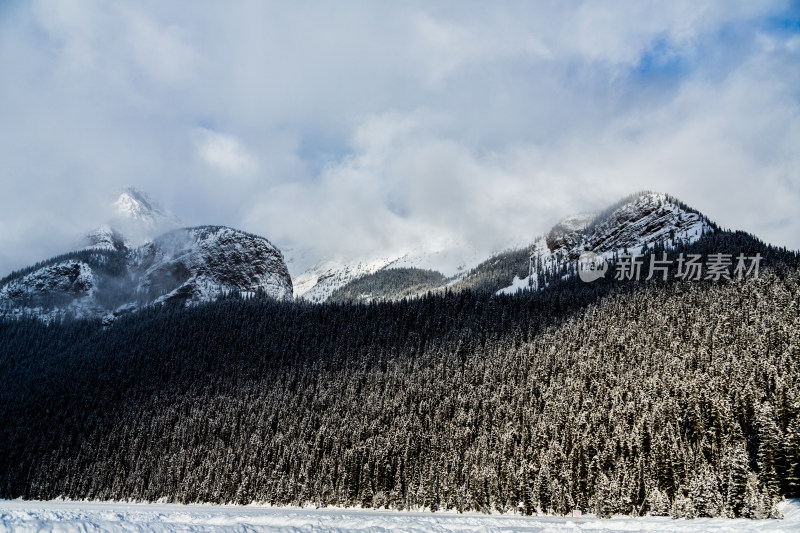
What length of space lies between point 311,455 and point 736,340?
3685 inches

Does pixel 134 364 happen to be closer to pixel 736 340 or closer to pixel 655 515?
pixel 655 515

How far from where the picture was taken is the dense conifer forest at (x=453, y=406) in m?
72.0

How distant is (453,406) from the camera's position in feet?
387

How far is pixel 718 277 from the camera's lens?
147 meters

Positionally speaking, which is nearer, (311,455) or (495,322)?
(311,455)

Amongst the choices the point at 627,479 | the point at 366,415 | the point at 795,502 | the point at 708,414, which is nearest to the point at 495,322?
the point at 366,415

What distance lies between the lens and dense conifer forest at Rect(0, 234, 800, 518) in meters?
72.0

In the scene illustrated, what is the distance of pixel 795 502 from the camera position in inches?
1869

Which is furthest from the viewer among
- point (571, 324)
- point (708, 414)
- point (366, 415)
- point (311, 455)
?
point (571, 324)

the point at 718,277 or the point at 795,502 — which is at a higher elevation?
the point at 718,277

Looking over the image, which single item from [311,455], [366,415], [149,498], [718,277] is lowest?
[149,498]

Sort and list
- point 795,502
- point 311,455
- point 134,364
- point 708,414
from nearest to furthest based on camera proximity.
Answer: point 795,502, point 708,414, point 311,455, point 134,364

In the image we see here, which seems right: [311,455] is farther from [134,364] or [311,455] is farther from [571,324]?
[134,364]

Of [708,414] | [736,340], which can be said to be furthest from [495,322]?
[708,414]
